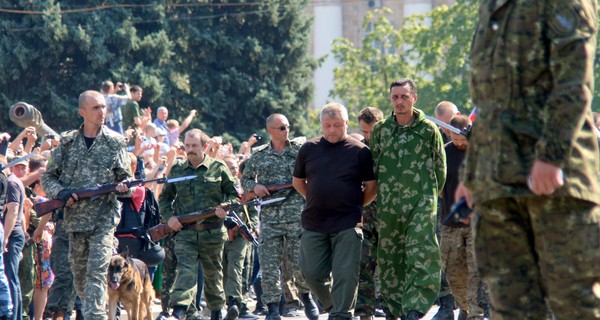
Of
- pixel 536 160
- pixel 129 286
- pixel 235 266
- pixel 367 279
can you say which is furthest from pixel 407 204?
pixel 536 160

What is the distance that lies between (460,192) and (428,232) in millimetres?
4582

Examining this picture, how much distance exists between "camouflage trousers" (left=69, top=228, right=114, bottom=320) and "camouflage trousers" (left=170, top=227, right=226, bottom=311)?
1451 millimetres

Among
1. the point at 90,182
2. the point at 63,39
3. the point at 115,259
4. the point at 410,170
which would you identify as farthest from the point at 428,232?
the point at 63,39

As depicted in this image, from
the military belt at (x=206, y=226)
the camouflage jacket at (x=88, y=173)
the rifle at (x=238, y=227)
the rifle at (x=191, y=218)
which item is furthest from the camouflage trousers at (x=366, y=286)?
the rifle at (x=238, y=227)

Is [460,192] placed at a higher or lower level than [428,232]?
higher

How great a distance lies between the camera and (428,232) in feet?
35.0

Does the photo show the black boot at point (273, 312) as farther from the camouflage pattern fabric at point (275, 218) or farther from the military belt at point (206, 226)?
the military belt at point (206, 226)

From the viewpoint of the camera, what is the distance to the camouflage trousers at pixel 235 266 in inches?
581

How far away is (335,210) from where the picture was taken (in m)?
11.1

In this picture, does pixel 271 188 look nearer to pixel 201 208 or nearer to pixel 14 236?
pixel 201 208

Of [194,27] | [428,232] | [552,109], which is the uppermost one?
[552,109]

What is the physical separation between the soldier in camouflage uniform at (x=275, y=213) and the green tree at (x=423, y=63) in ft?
107

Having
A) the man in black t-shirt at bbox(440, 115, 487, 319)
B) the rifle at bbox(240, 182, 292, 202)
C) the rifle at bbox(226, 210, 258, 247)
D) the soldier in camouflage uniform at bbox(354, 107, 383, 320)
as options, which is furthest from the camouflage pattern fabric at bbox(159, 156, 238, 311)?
the man in black t-shirt at bbox(440, 115, 487, 319)

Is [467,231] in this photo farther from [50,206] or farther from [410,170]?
[50,206]
